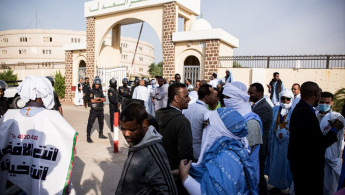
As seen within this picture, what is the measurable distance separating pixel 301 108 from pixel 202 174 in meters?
1.61

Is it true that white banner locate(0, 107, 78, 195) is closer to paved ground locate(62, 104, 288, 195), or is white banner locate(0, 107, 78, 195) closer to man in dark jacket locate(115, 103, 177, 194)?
man in dark jacket locate(115, 103, 177, 194)

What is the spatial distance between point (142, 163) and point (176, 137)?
0.90 metres

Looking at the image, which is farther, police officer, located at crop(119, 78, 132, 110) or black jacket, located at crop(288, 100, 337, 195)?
police officer, located at crop(119, 78, 132, 110)

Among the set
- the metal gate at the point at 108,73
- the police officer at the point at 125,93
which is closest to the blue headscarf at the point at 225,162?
the police officer at the point at 125,93

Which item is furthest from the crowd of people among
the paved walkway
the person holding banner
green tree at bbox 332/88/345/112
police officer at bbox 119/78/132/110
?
→ green tree at bbox 332/88/345/112

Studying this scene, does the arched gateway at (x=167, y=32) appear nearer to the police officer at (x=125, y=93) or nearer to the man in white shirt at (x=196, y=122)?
the police officer at (x=125, y=93)

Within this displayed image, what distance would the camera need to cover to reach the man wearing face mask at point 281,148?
3.75 metres

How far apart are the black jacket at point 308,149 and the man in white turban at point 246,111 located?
0.44 meters

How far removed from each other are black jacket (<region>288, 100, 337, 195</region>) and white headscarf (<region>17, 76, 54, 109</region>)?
270 cm

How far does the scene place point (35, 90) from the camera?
210 cm

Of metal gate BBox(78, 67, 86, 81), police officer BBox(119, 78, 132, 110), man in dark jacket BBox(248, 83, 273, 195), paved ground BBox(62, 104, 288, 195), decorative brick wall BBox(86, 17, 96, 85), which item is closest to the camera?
man in dark jacket BBox(248, 83, 273, 195)

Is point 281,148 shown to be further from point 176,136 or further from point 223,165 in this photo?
point 223,165

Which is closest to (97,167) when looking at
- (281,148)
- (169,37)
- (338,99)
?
(281,148)

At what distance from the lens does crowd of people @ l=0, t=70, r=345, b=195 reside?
1444 mm
